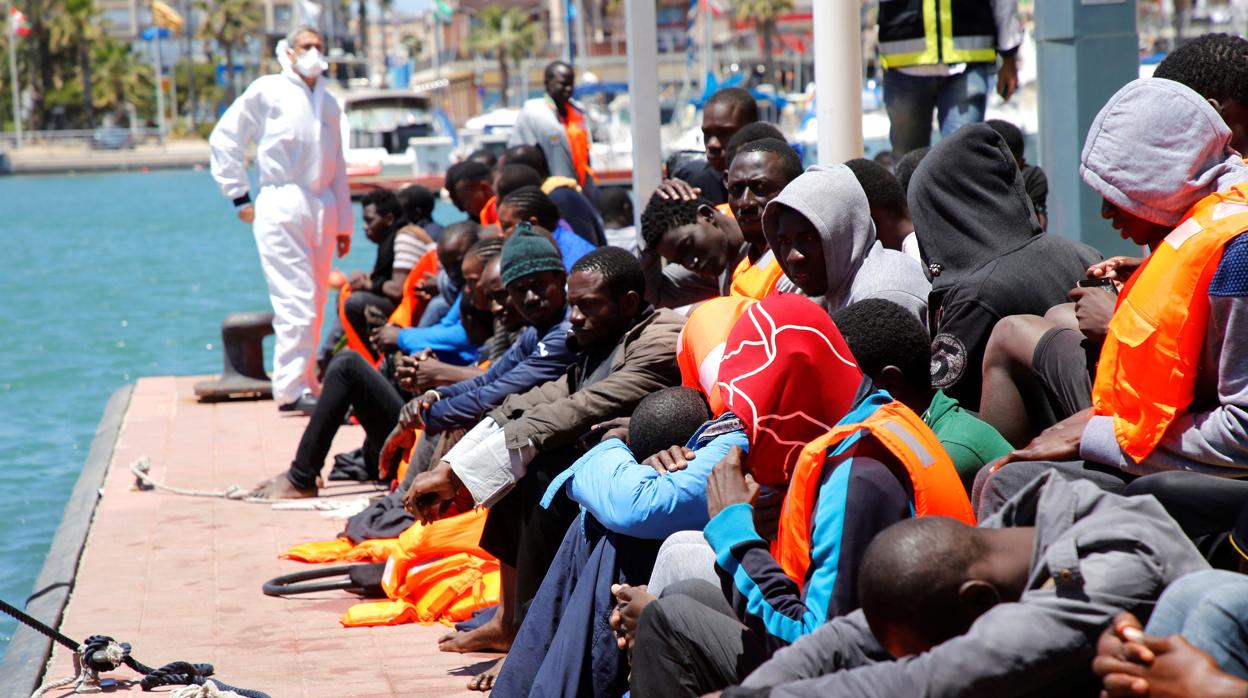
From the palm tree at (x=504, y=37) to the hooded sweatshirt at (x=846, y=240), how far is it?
84.9 metres

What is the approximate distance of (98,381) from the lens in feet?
58.2

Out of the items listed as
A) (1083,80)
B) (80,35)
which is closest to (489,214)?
(1083,80)

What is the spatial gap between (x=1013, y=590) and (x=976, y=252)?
6.88ft

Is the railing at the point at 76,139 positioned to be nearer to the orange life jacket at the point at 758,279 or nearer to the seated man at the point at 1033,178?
the seated man at the point at 1033,178


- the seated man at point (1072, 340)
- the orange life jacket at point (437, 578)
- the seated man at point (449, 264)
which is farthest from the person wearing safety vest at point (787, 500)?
the seated man at point (449, 264)

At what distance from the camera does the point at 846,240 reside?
4.83m

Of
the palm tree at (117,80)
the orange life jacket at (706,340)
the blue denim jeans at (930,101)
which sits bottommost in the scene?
the orange life jacket at (706,340)

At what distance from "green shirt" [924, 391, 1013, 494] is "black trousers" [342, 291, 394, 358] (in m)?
6.34

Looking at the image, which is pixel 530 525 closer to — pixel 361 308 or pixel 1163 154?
pixel 1163 154

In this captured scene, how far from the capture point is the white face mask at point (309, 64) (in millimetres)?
10844

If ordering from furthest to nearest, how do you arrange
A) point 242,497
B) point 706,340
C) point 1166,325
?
point 242,497, point 706,340, point 1166,325

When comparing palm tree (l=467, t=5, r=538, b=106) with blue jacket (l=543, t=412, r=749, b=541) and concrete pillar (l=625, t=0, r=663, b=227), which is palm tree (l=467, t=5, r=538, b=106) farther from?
blue jacket (l=543, t=412, r=749, b=541)

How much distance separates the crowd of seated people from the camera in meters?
2.71

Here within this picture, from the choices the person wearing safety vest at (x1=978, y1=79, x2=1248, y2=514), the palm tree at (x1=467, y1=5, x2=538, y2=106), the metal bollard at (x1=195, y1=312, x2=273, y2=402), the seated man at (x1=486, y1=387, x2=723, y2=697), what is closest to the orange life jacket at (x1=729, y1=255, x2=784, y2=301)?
the seated man at (x1=486, y1=387, x2=723, y2=697)
